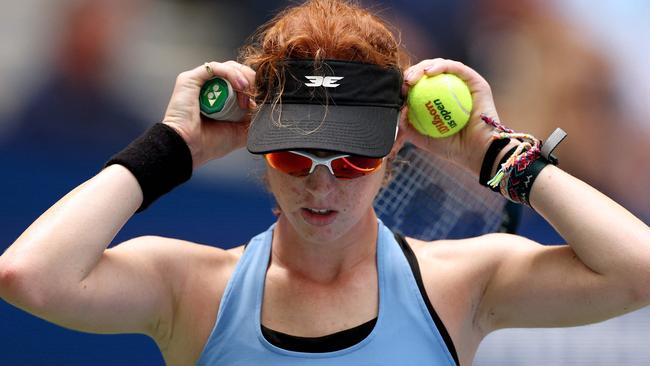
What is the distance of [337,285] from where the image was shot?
87.9 inches

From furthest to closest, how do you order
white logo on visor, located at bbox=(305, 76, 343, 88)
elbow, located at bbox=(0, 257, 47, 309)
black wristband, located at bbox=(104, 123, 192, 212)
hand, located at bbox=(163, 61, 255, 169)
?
1. hand, located at bbox=(163, 61, 255, 169)
2. black wristband, located at bbox=(104, 123, 192, 212)
3. white logo on visor, located at bbox=(305, 76, 343, 88)
4. elbow, located at bbox=(0, 257, 47, 309)

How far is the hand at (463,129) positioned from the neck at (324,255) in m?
0.27

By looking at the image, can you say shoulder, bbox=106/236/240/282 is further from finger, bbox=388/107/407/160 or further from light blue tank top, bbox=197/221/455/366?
finger, bbox=388/107/407/160

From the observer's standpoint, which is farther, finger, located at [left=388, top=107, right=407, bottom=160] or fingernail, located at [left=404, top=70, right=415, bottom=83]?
finger, located at [left=388, top=107, right=407, bottom=160]

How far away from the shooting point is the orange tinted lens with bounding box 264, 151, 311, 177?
1.98 meters

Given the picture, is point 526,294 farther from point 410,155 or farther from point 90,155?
point 90,155

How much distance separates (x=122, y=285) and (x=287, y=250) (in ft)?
1.46

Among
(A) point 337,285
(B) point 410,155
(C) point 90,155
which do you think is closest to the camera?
(A) point 337,285

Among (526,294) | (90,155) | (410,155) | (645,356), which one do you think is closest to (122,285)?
(526,294)

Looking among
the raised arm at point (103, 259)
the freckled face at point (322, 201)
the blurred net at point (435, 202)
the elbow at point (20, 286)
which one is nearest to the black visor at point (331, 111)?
the freckled face at point (322, 201)

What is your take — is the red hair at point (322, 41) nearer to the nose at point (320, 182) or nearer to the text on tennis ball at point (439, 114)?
the text on tennis ball at point (439, 114)

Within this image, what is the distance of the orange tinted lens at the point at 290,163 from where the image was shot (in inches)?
77.8

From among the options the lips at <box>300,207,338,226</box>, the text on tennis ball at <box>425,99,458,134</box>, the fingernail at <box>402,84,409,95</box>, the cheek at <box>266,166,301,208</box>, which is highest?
the fingernail at <box>402,84,409,95</box>

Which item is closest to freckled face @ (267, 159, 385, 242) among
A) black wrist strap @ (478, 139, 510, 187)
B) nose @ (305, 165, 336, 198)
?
nose @ (305, 165, 336, 198)
